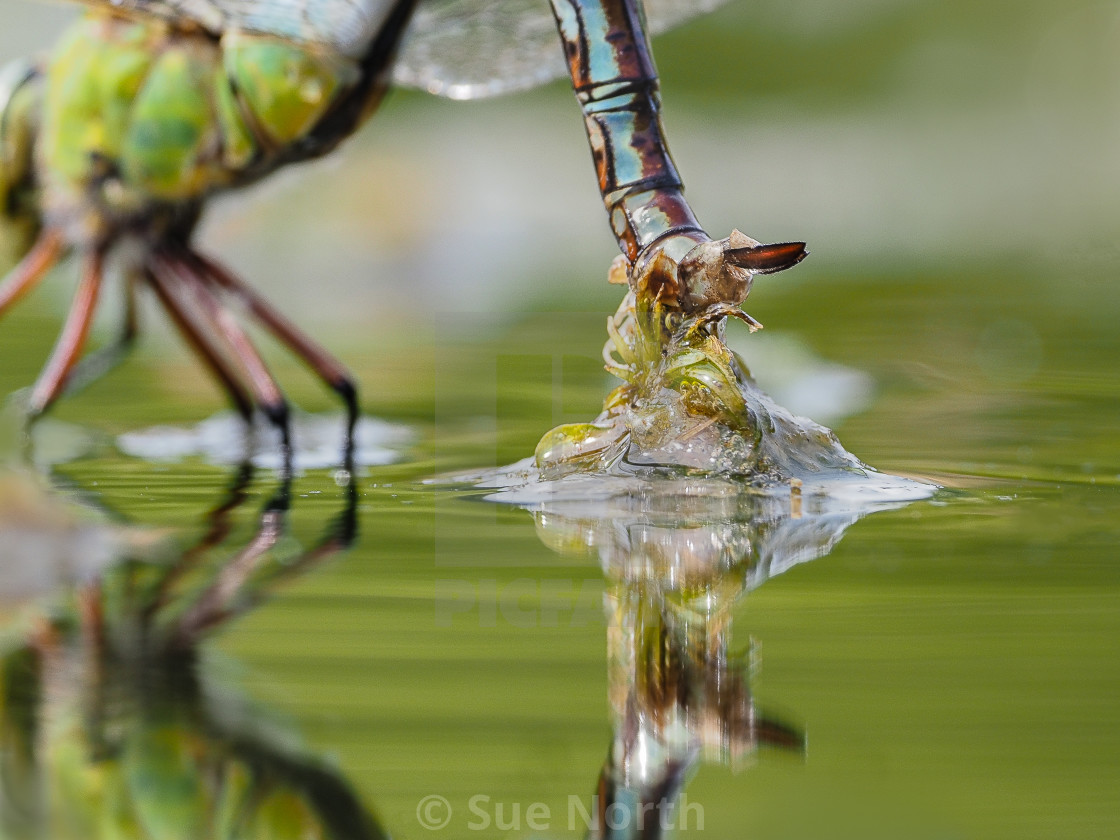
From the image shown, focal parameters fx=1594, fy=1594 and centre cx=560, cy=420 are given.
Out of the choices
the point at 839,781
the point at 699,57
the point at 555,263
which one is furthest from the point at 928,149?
the point at 839,781

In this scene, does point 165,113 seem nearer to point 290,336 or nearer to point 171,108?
point 171,108

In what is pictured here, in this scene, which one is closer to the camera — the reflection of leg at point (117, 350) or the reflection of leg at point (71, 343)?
the reflection of leg at point (71, 343)

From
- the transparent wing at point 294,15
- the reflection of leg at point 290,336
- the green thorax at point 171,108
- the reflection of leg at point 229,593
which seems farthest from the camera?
the reflection of leg at point 290,336

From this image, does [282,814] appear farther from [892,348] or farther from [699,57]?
[699,57]

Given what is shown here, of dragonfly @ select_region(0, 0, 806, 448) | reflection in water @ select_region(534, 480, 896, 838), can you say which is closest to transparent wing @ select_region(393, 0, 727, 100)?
dragonfly @ select_region(0, 0, 806, 448)

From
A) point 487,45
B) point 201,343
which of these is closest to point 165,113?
point 201,343

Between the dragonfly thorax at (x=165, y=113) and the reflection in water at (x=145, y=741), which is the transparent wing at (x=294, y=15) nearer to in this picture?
the dragonfly thorax at (x=165, y=113)

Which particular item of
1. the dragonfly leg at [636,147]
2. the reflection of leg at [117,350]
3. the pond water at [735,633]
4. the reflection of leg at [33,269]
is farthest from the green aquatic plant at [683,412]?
the reflection of leg at [117,350]
